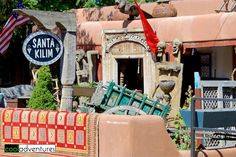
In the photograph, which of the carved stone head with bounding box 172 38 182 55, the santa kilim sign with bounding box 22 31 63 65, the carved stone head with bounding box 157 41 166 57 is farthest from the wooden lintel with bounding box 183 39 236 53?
the santa kilim sign with bounding box 22 31 63 65

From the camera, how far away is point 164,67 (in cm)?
1533

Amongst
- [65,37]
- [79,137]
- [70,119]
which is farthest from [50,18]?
[79,137]

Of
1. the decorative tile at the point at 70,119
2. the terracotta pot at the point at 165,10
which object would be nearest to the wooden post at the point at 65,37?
the decorative tile at the point at 70,119

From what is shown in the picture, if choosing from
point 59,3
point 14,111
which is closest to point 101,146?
point 14,111

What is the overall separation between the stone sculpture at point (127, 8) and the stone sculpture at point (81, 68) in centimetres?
178

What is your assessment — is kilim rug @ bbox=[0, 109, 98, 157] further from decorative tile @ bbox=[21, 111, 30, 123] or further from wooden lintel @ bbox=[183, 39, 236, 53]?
wooden lintel @ bbox=[183, 39, 236, 53]

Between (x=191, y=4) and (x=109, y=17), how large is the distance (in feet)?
9.54

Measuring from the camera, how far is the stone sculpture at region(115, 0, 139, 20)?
1689cm

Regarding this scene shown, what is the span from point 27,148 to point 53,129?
625 millimetres

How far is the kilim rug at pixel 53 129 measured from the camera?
28.2ft

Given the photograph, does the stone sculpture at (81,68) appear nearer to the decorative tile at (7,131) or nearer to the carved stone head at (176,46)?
the carved stone head at (176,46)

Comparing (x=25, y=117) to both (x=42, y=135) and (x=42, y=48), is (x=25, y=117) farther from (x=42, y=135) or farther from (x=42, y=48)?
(x=42, y=48)

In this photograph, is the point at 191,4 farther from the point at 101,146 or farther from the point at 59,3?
the point at 101,146

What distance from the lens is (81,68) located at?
17.3 m
